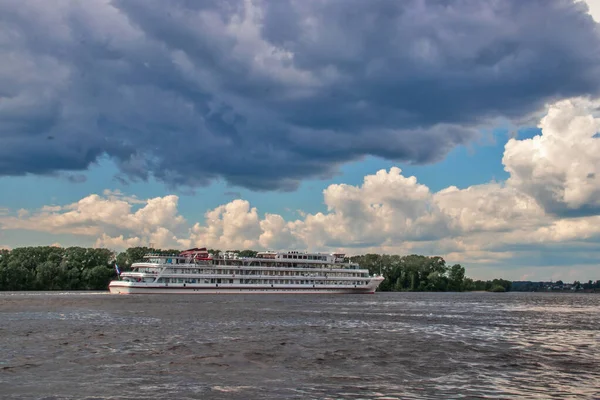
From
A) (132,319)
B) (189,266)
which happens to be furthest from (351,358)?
(189,266)

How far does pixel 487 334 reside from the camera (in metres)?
48.4

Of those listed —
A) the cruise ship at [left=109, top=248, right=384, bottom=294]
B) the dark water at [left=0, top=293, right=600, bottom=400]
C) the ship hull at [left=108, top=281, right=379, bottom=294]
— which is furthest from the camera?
the cruise ship at [left=109, top=248, right=384, bottom=294]

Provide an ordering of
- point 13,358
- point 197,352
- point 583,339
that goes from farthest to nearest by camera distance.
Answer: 1. point 583,339
2. point 197,352
3. point 13,358

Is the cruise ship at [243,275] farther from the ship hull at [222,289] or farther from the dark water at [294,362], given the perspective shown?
the dark water at [294,362]

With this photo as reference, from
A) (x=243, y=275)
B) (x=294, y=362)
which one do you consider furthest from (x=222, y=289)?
(x=294, y=362)

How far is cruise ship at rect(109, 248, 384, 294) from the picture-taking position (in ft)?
449

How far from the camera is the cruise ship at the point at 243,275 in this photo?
449ft

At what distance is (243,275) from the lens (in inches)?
5856

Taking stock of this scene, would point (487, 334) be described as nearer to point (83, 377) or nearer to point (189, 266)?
point (83, 377)

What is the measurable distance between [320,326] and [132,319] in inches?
839

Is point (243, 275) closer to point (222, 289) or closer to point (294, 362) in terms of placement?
point (222, 289)

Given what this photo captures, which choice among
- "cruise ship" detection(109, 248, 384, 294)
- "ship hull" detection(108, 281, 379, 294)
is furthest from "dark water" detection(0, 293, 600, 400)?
"cruise ship" detection(109, 248, 384, 294)

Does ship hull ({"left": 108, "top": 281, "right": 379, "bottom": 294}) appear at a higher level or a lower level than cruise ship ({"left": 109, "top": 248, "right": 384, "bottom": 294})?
lower

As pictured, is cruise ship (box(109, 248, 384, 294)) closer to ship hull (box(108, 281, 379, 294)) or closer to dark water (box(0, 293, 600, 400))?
ship hull (box(108, 281, 379, 294))
